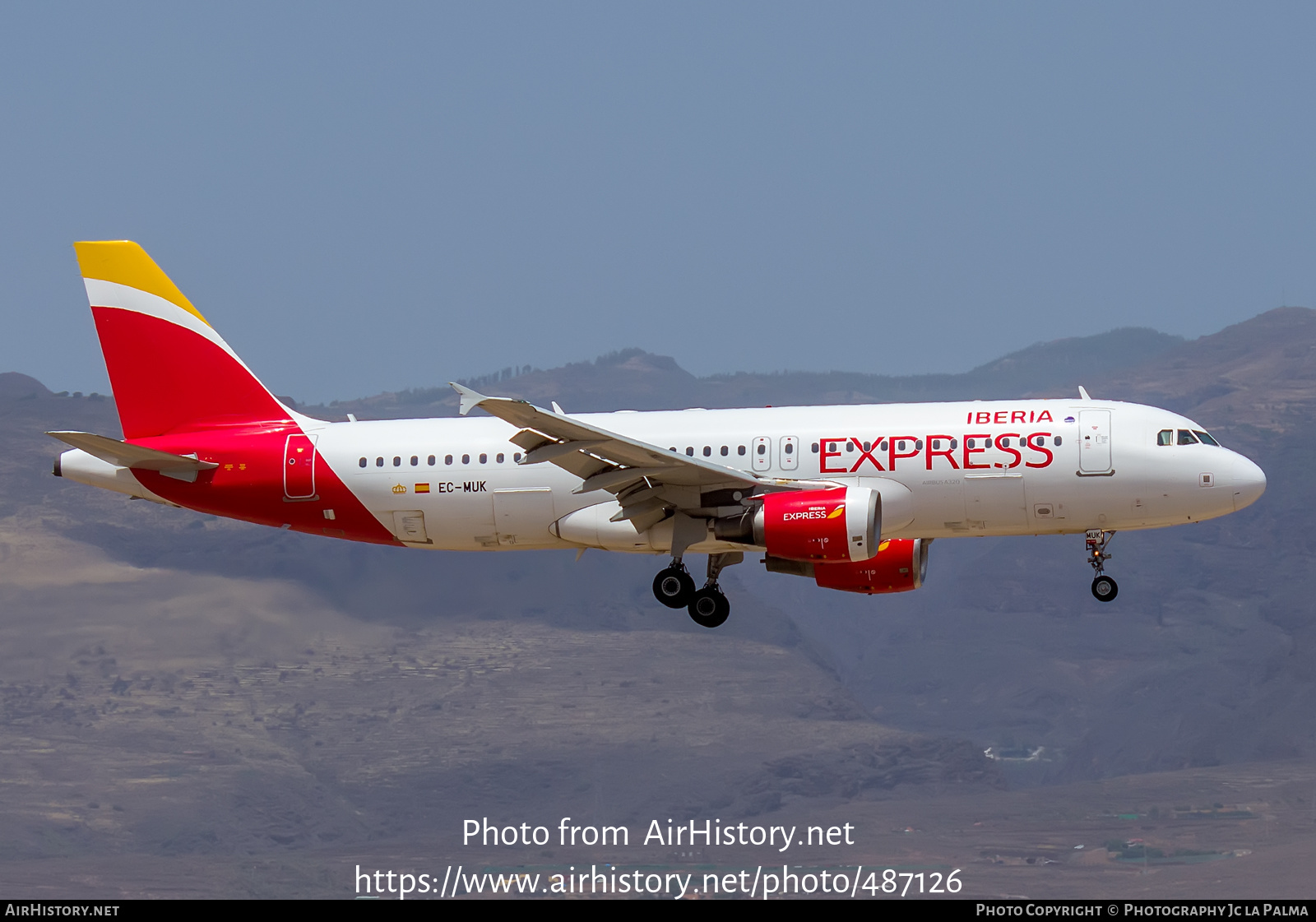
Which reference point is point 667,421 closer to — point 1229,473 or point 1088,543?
point 1088,543

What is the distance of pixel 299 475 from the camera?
5253cm

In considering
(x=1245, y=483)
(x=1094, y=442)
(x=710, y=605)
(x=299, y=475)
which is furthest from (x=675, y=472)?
(x=1245, y=483)

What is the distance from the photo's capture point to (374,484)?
52.0 m

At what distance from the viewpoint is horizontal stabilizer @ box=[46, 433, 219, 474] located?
5088 cm

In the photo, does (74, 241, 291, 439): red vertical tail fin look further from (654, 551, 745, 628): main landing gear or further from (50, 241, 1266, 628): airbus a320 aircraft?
(654, 551, 745, 628): main landing gear

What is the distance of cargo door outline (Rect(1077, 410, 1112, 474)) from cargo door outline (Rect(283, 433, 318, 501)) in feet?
67.0

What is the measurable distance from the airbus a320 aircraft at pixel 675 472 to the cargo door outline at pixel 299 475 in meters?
0.05

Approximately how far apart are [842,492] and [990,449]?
405 centimetres

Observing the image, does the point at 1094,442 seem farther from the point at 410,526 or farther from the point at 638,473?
the point at 410,526

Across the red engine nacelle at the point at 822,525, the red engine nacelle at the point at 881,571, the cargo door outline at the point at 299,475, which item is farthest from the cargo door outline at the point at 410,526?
the red engine nacelle at the point at 822,525

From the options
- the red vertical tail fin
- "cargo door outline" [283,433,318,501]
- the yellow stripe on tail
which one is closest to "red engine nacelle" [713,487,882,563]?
"cargo door outline" [283,433,318,501]

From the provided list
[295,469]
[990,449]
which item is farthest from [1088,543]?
[295,469]

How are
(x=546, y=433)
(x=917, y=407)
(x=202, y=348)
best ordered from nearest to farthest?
(x=546, y=433)
(x=917, y=407)
(x=202, y=348)
